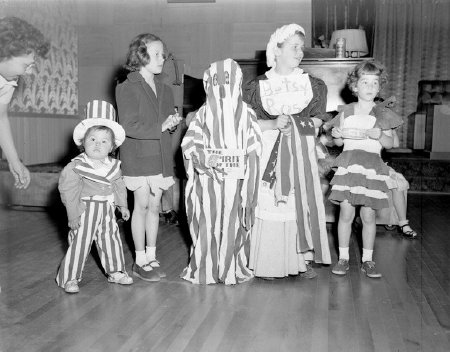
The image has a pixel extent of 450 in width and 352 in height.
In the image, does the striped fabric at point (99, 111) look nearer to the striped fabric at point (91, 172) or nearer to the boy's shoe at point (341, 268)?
the striped fabric at point (91, 172)

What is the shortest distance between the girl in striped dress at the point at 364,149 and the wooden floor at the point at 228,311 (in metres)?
0.37

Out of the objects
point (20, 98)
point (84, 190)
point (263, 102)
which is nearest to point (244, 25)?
point (20, 98)

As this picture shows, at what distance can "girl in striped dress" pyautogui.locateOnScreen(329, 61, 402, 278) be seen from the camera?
114 inches

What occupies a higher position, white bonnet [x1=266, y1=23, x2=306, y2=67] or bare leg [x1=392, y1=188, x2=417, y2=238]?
white bonnet [x1=266, y1=23, x2=306, y2=67]

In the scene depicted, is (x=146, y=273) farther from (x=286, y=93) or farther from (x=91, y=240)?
(x=286, y=93)

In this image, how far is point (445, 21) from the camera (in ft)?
26.2

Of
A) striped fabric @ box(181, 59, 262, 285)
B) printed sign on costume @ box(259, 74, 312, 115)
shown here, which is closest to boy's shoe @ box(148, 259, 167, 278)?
striped fabric @ box(181, 59, 262, 285)

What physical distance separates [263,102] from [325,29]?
546 cm

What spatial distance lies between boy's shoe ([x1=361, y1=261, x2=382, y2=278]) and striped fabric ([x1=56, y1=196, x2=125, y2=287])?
1415 millimetres

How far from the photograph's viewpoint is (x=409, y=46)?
818 centimetres

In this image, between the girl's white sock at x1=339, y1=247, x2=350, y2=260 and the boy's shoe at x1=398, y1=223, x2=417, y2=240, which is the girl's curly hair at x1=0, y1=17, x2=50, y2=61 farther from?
the boy's shoe at x1=398, y1=223, x2=417, y2=240

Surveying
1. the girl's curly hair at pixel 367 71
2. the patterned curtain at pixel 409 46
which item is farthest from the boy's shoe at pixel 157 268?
the patterned curtain at pixel 409 46

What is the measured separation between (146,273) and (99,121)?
0.87m

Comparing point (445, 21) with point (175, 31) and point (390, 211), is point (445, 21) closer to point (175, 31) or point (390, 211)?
point (175, 31)
